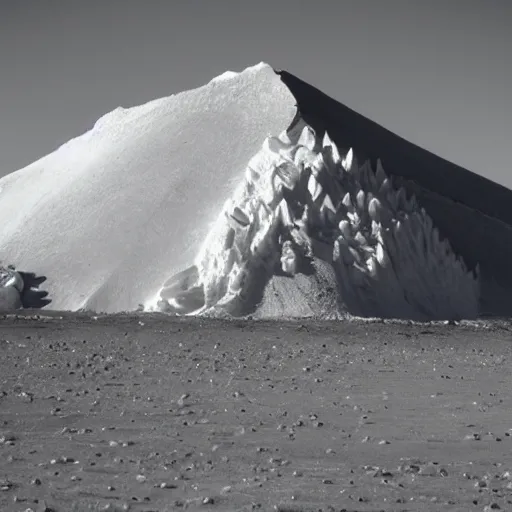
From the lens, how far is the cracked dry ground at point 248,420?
8.96 meters

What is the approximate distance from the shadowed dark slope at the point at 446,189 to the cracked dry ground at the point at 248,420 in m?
7.86

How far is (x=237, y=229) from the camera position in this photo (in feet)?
79.9

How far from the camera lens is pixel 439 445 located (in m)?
11.1

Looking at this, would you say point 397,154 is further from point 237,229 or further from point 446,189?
point 237,229

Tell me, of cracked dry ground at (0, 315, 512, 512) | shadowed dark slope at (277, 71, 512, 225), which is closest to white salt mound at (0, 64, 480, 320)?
shadowed dark slope at (277, 71, 512, 225)

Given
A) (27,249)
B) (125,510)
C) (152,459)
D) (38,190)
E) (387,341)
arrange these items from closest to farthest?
(125,510) < (152,459) < (387,341) < (27,249) < (38,190)

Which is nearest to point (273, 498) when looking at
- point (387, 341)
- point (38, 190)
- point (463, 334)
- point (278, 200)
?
point (387, 341)

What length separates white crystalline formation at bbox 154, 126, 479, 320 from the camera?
2398cm

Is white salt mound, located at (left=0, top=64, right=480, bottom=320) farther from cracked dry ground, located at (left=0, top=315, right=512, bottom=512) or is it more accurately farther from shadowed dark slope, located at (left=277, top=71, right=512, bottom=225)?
cracked dry ground, located at (left=0, top=315, right=512, bottom=512)

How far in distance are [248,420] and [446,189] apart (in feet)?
72.1

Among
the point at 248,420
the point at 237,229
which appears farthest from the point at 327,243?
the point at 248,420

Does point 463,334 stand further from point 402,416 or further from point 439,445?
point 439,445

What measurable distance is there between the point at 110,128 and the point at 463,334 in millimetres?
15396

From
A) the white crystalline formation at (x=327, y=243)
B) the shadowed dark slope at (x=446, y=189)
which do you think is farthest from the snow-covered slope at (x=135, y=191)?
the shadowed dark slope at (x=446, y=189)
